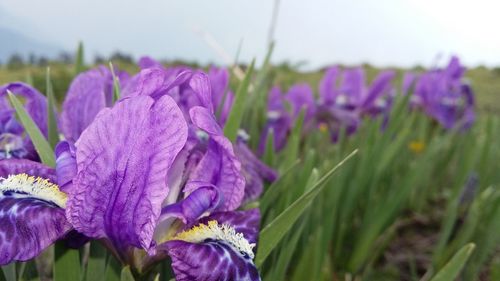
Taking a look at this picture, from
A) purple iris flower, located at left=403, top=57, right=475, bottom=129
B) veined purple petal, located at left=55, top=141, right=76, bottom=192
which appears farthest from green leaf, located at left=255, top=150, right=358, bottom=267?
purple iris flower, located at left=403, top=57, right=475, bottom=129

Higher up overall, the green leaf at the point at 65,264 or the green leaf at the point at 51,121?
the green leaf at the point at 51,121

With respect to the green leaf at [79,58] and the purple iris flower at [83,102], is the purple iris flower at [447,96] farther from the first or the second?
the purple iris flower at [83,102]

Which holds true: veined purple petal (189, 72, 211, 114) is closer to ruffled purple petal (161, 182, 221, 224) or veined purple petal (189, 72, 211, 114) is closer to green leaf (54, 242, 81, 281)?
ruffled purple petal (161, 182, 221, 224)

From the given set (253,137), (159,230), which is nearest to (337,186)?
(253,137)

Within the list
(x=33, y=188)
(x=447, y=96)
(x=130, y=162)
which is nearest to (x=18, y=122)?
(x=33, y=188)

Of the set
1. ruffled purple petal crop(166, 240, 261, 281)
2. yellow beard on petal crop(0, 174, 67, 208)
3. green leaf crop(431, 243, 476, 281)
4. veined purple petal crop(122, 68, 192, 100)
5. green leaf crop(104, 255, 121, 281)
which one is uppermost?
veined purple petal crop(122, 68, 192, 100)

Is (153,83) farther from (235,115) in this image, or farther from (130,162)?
(235,115)

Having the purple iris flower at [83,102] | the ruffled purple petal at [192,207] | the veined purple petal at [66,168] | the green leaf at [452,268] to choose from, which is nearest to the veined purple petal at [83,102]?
the purple iris flower at [83,102]
